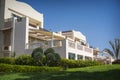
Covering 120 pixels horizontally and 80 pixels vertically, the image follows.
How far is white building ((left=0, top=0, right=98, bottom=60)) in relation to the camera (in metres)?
28.5

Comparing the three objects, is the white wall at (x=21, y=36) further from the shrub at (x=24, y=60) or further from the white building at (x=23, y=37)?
the shrub at (x=24, y=60)

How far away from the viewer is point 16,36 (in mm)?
30797

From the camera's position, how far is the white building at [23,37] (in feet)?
93.6

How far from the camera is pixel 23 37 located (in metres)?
30.2

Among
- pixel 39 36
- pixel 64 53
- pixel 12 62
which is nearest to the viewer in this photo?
pixel 12 62

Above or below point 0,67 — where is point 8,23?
above

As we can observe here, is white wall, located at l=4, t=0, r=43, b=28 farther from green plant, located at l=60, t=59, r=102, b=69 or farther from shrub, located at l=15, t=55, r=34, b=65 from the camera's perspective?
green plant, located at l=60, t=59, r=102, b=69

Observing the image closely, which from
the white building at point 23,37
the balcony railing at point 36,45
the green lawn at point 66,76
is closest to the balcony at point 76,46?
the white building at point 23,37

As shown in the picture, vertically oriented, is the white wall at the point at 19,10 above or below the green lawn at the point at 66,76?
above

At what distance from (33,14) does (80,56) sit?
10.3m

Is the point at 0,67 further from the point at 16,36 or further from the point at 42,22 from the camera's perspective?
the point at 42,22

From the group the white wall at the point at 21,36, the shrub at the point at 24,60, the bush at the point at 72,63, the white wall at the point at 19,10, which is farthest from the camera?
the white wall at the point at 19,10

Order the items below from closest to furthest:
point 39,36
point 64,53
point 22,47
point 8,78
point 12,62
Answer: point 8,78 < point 12,62 < point 64,53 < point 22,47 < point 39,36

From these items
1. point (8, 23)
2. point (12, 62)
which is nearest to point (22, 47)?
point (8, 23)
